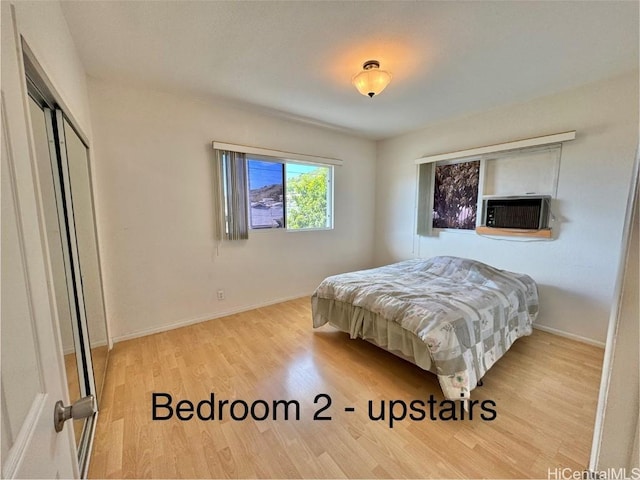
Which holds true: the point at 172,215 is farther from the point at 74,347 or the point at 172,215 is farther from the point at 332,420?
the point at 332,420

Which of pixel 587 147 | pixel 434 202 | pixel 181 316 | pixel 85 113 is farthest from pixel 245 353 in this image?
pixel 587 147

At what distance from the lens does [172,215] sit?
283 centimetres

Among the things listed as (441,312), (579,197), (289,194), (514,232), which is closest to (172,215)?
(289,194)

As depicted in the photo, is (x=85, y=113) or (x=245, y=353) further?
(x=245, y=353)

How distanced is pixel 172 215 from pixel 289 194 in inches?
57.7

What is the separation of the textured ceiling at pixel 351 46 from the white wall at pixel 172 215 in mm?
292

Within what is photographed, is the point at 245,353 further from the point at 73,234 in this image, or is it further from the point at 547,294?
the point at 547,294

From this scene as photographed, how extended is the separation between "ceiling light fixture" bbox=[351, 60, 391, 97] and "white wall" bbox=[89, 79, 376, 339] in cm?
158

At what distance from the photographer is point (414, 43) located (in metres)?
1.90

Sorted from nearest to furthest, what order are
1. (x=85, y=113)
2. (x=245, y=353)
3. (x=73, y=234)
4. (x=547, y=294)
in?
1. (x=73, y=234)
2. (x=85, y=113)
3. (x=245, y=353)
4. (x=547, y=294)

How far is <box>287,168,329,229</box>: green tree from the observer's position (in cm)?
372

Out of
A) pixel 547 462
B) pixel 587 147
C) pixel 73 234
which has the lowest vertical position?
pixel 547 462

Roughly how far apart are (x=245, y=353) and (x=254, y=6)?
2.55 m

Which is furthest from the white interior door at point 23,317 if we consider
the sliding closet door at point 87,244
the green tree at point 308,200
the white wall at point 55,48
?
the green tree at point 308,200
